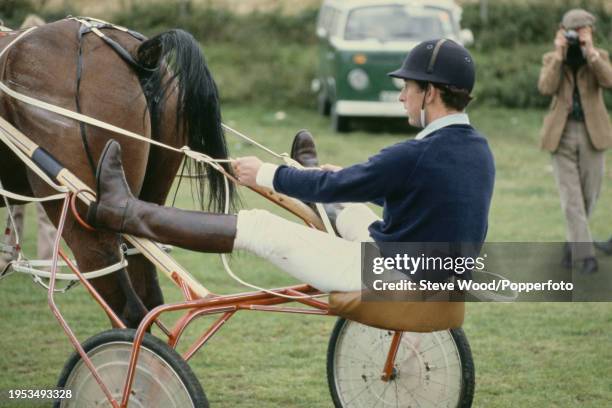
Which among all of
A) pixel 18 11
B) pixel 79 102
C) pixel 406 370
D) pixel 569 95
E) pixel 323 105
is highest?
pixel 79 102

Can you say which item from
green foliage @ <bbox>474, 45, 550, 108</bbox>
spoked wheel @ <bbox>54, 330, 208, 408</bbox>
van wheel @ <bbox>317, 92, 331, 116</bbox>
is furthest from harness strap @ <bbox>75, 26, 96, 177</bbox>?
green foliage @ <bbox>474, 45, 550, 108</bbox>

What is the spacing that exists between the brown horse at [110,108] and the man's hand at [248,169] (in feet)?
2.51

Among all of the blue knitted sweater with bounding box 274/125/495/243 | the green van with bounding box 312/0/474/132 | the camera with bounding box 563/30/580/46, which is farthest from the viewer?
the green van with bounding box 312/0/474/132

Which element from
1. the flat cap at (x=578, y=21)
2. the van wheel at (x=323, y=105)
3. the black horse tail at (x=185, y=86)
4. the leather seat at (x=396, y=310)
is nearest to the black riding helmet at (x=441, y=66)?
the leather seat at (x=396, y=310)

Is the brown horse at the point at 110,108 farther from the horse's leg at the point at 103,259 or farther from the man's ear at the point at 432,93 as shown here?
the man's ear at the point at 432,93

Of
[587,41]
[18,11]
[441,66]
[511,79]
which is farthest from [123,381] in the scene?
[18,11]

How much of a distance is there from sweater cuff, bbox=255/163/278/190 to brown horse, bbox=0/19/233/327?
89cm

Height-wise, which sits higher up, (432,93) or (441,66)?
(441,66)

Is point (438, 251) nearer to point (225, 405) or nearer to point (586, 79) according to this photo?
point (225, 405)

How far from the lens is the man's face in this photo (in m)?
3.99

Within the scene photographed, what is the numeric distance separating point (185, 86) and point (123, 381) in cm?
155

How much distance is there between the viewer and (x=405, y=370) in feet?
15.2

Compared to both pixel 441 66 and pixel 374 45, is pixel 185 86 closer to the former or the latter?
pixel 441 66

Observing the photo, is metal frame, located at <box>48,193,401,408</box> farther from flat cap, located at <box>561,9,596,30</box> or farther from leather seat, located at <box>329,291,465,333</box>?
flat cap, located at <box>561,9,596,30</box>
